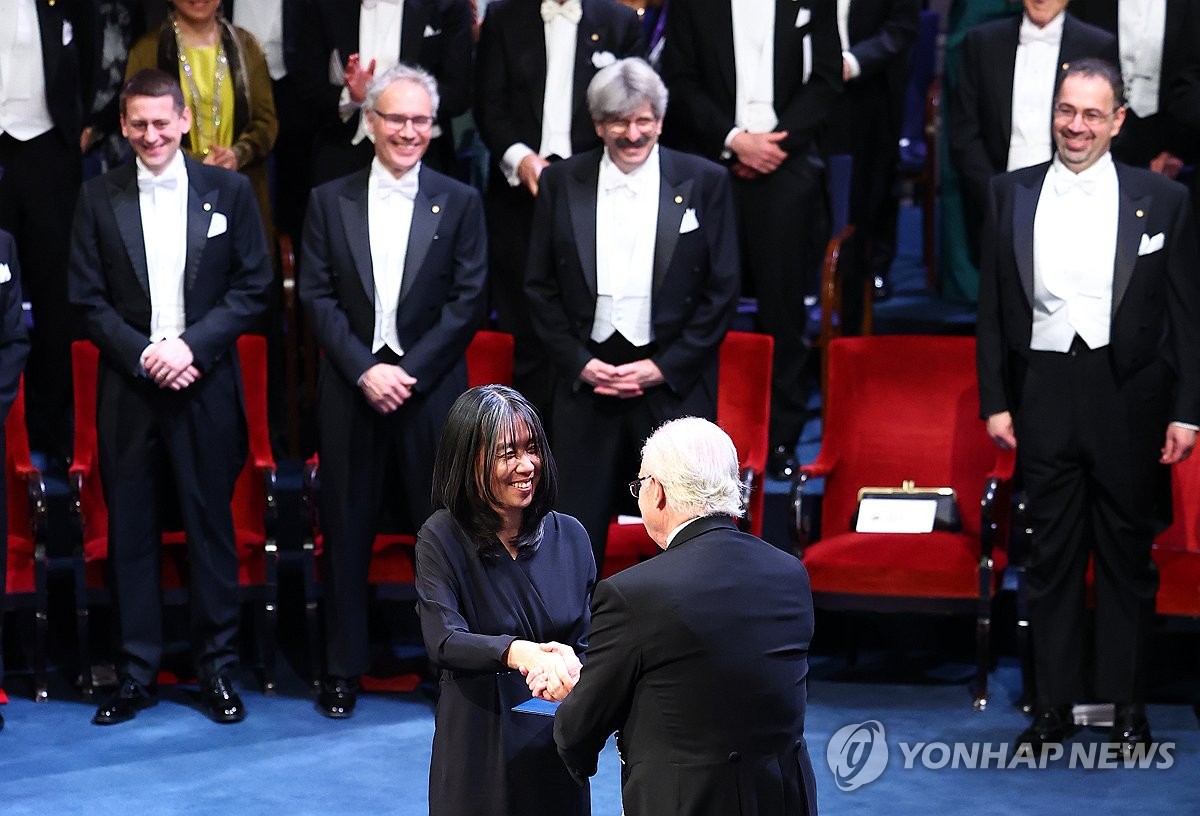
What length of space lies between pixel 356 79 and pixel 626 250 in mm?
1268

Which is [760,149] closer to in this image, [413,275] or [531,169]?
[531,169]

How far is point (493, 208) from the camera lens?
21.4 ft

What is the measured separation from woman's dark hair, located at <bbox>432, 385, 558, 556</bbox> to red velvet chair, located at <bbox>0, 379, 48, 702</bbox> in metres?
2.62

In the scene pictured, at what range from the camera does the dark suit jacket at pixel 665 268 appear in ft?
18.5

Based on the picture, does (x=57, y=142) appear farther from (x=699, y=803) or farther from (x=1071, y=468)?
(x=699, y=803)

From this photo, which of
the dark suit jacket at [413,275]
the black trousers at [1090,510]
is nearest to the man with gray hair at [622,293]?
the dark suit jacket at [413,275]

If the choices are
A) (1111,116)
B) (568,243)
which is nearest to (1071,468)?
(1111,116)

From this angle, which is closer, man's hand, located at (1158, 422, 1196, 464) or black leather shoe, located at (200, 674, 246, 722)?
man's hand, located at (1158, 422, 1196, 464)

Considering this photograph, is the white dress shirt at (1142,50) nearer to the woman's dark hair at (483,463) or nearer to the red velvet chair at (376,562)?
the red velvet chair at (376,562)

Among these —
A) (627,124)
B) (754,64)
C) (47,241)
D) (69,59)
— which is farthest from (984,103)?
(47,241)

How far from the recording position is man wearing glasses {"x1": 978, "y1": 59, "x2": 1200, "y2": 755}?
5250 millimetres

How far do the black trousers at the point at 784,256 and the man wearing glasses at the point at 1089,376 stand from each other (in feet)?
3.27

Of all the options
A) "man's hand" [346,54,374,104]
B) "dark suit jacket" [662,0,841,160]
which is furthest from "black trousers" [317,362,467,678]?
"dark suit jacket" [662,0,841,160]

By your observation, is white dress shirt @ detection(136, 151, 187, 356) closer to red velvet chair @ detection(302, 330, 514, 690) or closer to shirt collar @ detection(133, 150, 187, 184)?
shirt collar @ detection(133, 150, 187, 184)
